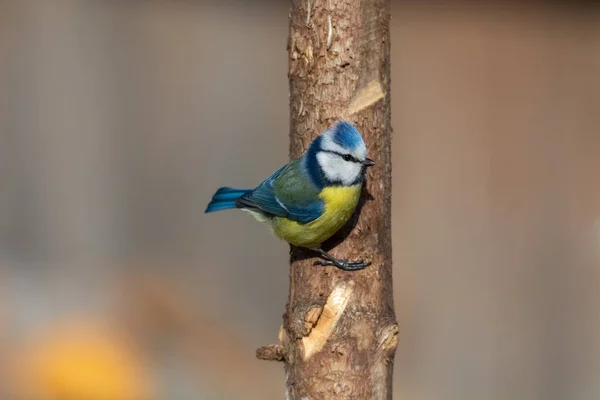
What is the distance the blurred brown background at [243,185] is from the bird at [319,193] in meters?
1.39

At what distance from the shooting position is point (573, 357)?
380 cm

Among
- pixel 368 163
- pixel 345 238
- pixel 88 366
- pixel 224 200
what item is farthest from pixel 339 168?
pixel 88 366

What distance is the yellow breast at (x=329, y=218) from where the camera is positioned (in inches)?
80.8

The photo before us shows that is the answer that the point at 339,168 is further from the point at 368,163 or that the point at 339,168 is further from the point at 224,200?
the point at 224,200

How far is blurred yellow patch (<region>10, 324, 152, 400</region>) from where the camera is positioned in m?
3.73

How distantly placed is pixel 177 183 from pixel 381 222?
1.85 meters

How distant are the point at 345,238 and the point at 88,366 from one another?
2.20m

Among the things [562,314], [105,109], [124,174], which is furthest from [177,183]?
[562,314]

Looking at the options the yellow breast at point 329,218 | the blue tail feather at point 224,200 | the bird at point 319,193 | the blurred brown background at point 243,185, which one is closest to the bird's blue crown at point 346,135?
the bird at point 319,193

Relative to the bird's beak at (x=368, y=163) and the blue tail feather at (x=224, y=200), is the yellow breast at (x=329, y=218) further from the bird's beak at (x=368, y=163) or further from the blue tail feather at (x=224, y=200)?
the blue tail feather at (x=224, y=200)

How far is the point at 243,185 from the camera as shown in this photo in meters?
3.67

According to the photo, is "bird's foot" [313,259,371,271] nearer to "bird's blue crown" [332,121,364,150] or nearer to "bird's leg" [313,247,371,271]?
"bird's leg" [313,247,371,271]

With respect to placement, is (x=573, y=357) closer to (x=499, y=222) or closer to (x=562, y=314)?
(x=562, y=314)

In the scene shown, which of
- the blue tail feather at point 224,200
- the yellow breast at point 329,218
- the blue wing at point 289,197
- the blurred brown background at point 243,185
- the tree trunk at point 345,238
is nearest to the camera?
the tree trunk at point 345,238
